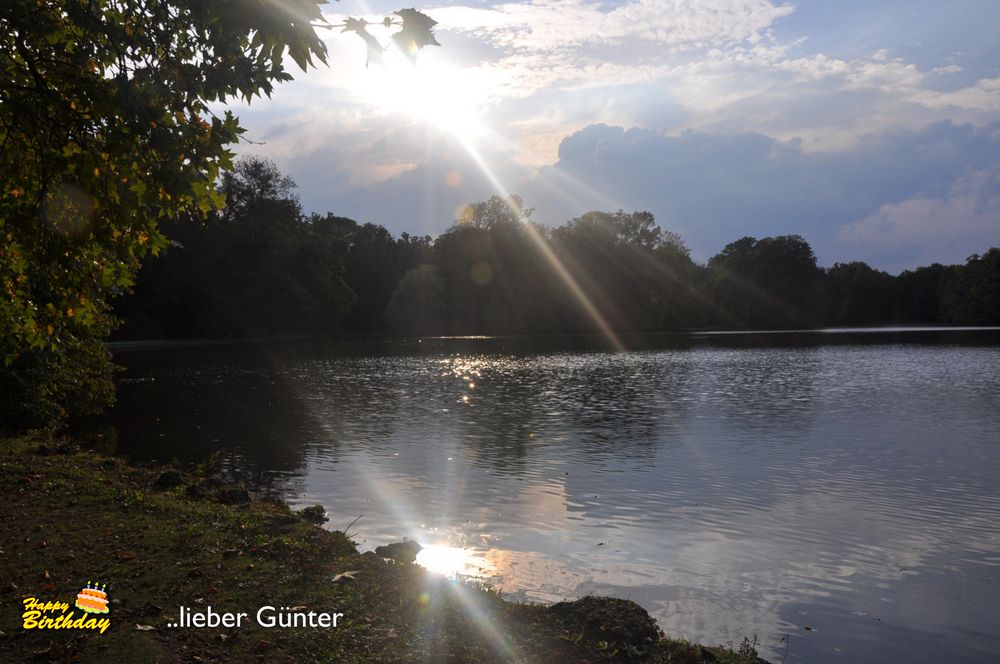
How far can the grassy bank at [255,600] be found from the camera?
271 inches

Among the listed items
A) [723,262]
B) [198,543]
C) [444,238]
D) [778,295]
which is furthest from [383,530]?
[723,262]

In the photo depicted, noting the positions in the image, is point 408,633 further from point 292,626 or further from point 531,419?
point 531,419

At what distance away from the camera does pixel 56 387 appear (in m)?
22.8

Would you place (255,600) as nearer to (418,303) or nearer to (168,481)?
(168,481)

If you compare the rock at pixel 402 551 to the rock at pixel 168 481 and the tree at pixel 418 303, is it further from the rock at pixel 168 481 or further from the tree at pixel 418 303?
the tree at pixel 418 303

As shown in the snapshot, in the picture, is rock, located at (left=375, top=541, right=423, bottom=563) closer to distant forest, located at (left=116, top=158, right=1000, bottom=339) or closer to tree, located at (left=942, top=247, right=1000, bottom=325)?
distant forest, located at (left=116, top=158, right=1000, bottom=339)

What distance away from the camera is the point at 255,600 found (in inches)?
316

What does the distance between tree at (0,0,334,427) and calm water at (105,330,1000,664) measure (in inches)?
258

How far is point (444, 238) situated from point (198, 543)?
118373mm

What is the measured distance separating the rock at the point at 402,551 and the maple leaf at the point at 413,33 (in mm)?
6726

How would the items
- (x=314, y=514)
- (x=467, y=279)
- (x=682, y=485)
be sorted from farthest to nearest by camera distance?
(x=467, y=279) < (x=682, y=485) < (x=314, y=514)

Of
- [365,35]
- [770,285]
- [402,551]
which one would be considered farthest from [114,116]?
[770,285]

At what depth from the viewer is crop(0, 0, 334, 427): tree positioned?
741 cm

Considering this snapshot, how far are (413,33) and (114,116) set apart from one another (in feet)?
9.87
